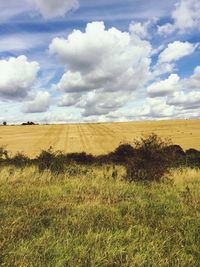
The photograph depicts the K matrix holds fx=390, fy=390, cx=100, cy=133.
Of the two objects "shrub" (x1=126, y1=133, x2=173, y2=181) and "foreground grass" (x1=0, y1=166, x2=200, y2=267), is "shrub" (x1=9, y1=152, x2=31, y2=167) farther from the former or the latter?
"foreground grass" (x1=0, y1=166, x2=200, y2=267)

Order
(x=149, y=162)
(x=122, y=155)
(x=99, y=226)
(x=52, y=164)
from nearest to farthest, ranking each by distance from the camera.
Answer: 1. (x=99, y=226)
2. (x=149, y=162)
3. (x=52, y=164)
4. (x=122, y=155)

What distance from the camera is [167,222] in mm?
7453

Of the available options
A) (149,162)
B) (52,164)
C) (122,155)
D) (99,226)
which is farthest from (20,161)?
(99,226)

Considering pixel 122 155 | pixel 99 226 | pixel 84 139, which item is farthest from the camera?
pixel 84 139

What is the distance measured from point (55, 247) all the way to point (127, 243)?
1178mm

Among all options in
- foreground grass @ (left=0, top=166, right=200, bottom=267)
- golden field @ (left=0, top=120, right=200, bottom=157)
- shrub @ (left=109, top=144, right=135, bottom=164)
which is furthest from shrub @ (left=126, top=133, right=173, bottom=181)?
golden field @ (left=0, top=120, right=200, bottom=157)

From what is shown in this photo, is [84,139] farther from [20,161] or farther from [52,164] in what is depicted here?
[52,164]

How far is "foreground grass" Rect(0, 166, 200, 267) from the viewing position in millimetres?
5566

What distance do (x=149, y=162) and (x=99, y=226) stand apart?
775 centimetres

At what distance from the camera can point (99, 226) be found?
276 inches

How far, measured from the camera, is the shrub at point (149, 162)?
13562mm

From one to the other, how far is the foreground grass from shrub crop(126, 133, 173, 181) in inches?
88.9

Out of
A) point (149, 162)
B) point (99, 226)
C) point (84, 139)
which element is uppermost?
point (149, 162)

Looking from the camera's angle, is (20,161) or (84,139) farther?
(84,139)
